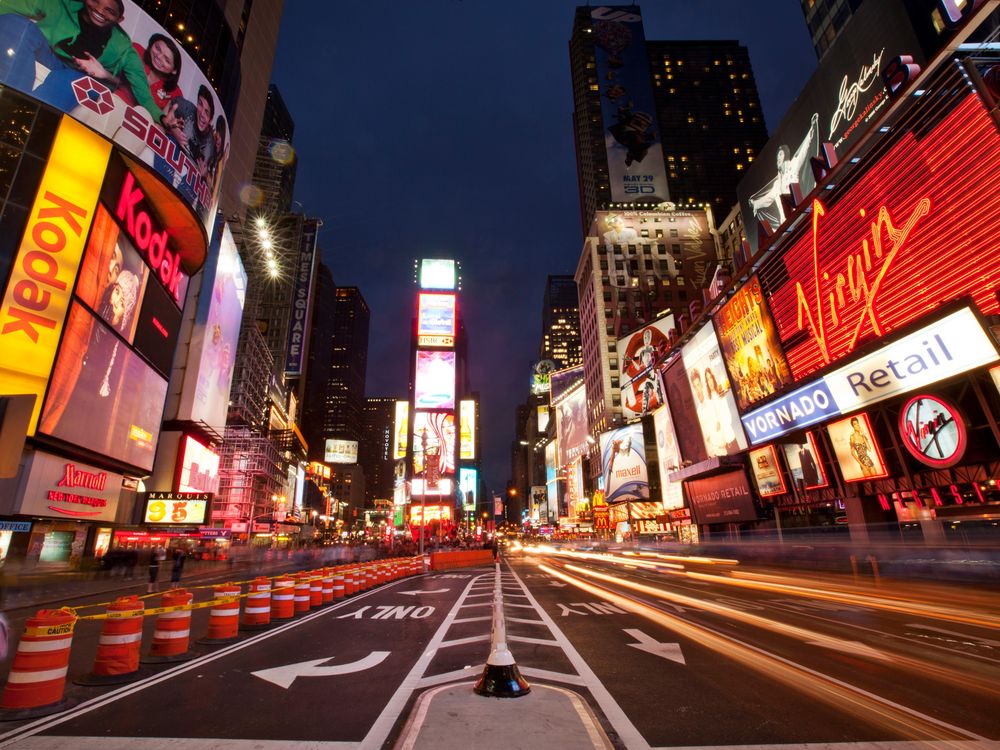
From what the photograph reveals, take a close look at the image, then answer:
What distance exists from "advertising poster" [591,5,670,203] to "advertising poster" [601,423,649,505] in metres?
50.2

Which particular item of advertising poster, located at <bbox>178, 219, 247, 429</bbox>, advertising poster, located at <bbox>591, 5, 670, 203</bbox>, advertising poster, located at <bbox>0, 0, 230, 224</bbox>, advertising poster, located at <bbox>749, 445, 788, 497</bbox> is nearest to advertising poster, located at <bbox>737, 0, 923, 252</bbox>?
advertising poster, located at <bbox>749, 445, 788, 497</bbox>

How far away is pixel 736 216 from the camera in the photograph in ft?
260

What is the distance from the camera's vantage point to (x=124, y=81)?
84.1 feet

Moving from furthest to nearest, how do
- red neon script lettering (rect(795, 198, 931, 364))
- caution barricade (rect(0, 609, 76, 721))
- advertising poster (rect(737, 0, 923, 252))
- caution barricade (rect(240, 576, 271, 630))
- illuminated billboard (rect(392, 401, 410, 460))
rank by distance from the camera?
illuminated billboard (rect(392, 401, 410, 460)), advertising poster (rect(737, 0, 923, 252)), red neon script lettering (rect(795, 198, 931, 364)), caution barricade (rect(240, 576, 271, 630)), caution barricade (rect(0, 609, 76, 721))

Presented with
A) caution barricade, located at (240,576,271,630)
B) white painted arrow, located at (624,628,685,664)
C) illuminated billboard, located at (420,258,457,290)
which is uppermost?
illuminated billboard, located at (420,258,457,290)

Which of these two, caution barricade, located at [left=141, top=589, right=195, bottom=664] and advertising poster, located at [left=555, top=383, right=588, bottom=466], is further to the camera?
advertising poster, located at [left=555, top=383, right=588, bottom=466]

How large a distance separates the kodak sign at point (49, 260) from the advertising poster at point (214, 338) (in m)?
19.9

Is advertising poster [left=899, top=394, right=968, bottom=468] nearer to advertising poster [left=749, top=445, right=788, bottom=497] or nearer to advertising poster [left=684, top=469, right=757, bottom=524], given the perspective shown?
advertising poster [left=749, top=445, right=788, bottom=497]

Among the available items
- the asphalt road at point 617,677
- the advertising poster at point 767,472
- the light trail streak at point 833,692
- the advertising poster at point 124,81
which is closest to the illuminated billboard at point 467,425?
the advertising poster at point 124,81

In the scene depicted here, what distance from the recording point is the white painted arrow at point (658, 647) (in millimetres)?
7434

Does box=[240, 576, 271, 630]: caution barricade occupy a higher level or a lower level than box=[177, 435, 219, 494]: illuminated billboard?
lower

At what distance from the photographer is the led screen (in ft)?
74.5

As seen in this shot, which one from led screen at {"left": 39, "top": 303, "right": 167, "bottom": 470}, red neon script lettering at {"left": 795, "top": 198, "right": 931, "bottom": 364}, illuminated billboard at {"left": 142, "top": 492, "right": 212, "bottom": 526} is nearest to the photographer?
red neon script lettering at {"left": 795, "top": 198, "right": 931, "bottom": 364}

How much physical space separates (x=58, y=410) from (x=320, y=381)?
17810cm
